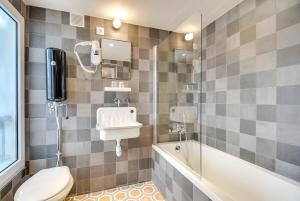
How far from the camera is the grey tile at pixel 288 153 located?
125cm

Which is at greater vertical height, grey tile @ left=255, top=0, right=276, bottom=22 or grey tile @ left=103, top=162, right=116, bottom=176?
grey tile @ left=255, top=0, right=276, bottom=22

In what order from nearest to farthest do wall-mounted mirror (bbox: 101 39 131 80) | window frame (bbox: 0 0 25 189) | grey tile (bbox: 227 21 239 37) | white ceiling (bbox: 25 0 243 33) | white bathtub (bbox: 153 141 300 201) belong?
white bathtub (bbox: 153 141 300 201) < window frame (bbox: 0 0 25 189) < white ceiling (bbox: 25 0 243 33) < grey tile (bbox: 227 21 239 37) < wall-mounted mirror (bbox: 101 39 131 80)

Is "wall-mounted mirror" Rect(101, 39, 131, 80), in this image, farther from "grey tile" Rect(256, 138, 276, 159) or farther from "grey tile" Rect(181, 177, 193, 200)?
"grey tile" Rect(256, 138, 276, 159)

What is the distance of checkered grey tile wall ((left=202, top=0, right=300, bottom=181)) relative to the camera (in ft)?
4.23

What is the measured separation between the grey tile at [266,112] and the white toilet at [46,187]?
193cm

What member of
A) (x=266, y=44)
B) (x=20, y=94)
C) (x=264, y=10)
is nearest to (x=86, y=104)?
(x=20, y=94)

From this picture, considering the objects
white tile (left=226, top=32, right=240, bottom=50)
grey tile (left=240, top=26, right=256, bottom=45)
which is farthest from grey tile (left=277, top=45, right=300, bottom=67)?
white tile (left=226, top=32, right=240, bottom=50)

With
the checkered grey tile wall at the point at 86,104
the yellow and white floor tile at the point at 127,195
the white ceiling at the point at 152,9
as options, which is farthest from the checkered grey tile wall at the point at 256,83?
the yellow and white floor tile at the point at 127,195

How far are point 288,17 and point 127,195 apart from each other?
2.42 m

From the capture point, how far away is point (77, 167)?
1.90 meters

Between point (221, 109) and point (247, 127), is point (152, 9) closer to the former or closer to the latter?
point (221, 109)

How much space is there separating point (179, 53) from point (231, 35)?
63 centimetres

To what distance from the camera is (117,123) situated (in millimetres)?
2031

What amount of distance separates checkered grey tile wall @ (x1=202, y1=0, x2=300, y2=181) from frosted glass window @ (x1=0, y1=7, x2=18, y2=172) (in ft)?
7.43
